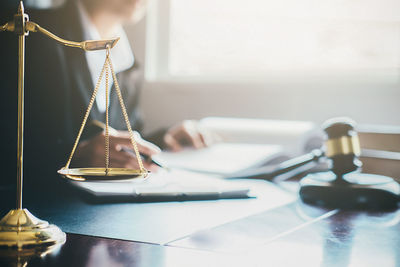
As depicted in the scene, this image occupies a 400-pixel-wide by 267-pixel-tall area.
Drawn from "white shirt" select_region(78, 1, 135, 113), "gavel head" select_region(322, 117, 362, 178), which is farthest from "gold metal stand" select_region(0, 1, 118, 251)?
"white shirt" select_region(78, 1, 135, 113)

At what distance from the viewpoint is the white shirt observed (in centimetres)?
155

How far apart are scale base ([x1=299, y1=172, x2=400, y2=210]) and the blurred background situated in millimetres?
774

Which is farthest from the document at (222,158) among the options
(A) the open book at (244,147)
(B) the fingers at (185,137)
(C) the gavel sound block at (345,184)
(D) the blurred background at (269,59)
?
(D) the blurred background at (269,59)

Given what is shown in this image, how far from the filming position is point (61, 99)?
1.44m

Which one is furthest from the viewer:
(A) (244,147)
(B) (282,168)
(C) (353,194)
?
(A) (244,147)

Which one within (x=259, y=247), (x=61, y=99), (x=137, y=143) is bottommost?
(x=259, y=247)

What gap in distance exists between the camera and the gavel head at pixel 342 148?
886mm

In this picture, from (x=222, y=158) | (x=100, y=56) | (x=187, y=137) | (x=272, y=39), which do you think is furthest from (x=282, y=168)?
(x=100, y=56)

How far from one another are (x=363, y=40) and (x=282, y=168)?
75 centimetres

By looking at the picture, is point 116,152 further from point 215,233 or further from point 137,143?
point 215,233

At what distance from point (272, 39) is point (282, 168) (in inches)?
31.7

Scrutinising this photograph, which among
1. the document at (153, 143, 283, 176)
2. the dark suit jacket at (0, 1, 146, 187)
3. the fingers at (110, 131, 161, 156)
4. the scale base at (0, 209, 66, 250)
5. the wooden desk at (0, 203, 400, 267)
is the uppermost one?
the dark suit jacket at (0, 1, 146, 187)

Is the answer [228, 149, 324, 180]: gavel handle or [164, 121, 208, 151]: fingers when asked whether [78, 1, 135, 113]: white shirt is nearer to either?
[164, 121, 208, 151]: fingers

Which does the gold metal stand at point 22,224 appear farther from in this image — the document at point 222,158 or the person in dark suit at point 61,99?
the document at point 222,158
